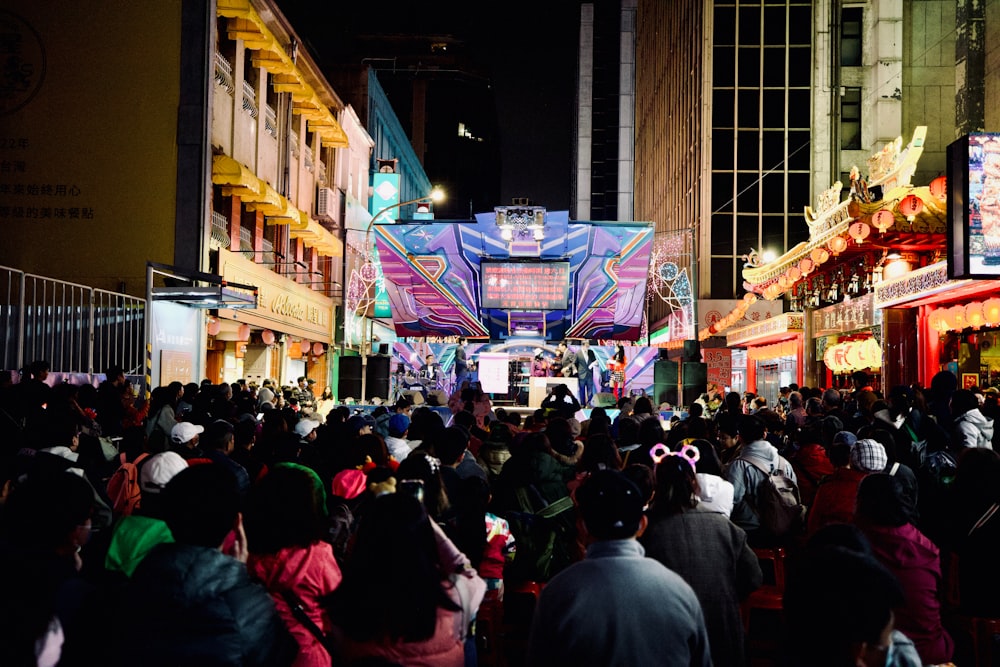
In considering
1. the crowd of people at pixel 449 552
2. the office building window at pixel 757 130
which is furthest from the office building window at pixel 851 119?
the crowd of people at pixel 449 552

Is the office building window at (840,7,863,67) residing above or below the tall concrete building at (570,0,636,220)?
below

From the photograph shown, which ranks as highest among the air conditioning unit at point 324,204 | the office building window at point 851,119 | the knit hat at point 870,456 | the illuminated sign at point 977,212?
the office building window at point 851,119

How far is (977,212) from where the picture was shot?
1425cm

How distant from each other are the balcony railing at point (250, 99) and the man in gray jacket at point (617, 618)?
72.4 ft

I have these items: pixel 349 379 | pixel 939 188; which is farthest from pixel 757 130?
pixel 349 379

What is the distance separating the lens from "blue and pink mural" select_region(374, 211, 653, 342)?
2883 cm

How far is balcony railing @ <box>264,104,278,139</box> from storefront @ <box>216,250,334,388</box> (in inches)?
156

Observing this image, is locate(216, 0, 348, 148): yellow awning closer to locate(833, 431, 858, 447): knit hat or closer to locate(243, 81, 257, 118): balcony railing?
locate(243, 81, 257, 118): balcony railing

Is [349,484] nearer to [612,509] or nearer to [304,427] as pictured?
[612,509]

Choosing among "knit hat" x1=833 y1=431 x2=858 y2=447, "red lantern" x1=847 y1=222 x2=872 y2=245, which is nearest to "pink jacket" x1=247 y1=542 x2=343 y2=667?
"knit hat" x1=833 y1=431 x2=858 y2=447

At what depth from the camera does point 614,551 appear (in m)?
2.98

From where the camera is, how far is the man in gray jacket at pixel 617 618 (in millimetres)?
2779

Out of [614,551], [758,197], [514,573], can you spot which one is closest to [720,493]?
[514,573]

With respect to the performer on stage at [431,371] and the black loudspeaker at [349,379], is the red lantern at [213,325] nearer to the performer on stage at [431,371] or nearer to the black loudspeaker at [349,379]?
the black loudspeaker at [349,379]
